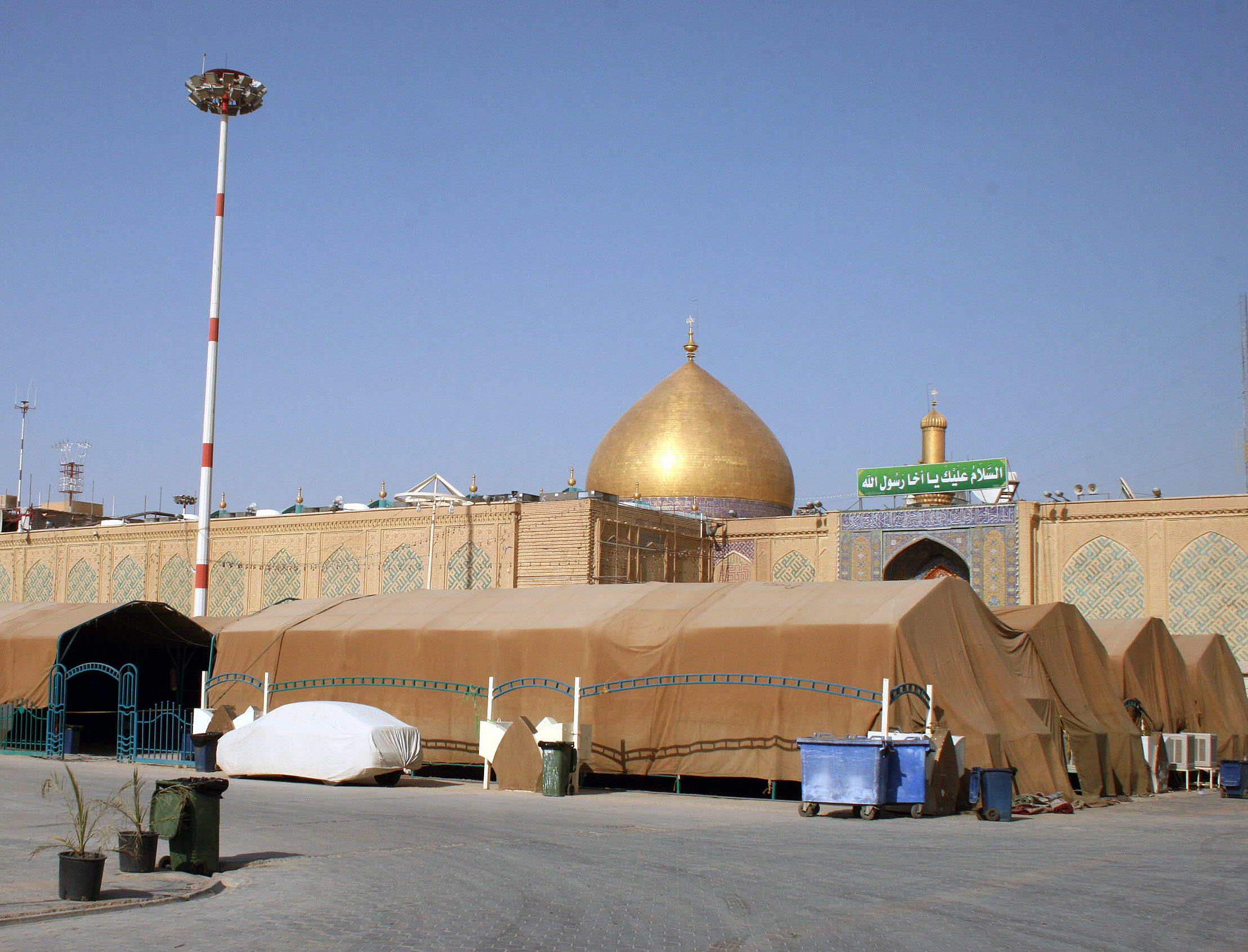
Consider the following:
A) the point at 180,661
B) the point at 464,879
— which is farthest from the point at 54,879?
the point at 180,661

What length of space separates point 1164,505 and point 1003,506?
366 cm

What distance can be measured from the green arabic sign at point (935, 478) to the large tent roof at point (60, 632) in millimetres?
17882

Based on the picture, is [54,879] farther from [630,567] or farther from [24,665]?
[630,567]

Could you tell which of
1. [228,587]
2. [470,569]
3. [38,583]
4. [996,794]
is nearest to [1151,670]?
[996,794]

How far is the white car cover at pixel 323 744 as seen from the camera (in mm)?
16891

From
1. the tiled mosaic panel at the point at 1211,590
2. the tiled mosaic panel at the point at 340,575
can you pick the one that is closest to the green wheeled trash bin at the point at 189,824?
the tiled mosaic panel at the point at 1211,590

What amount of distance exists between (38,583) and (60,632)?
77.2 ft

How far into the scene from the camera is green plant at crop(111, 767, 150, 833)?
8.88m

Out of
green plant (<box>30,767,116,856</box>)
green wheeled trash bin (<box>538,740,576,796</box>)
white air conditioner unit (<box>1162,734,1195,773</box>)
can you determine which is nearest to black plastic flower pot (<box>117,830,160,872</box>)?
green plant (<box>30,767,116,856</box>)

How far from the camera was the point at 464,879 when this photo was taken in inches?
341

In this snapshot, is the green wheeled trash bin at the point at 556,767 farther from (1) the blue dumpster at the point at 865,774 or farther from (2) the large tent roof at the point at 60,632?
(2) the large tent roof at the point at 60,632

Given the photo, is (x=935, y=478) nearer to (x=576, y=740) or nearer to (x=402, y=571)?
(x=402, y=571)

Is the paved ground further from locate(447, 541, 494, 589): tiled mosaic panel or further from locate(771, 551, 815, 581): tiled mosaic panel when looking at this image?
locate(771, 551, 815, 581): tiled mosaic panel

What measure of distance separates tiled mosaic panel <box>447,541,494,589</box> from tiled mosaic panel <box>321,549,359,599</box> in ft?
11.0
